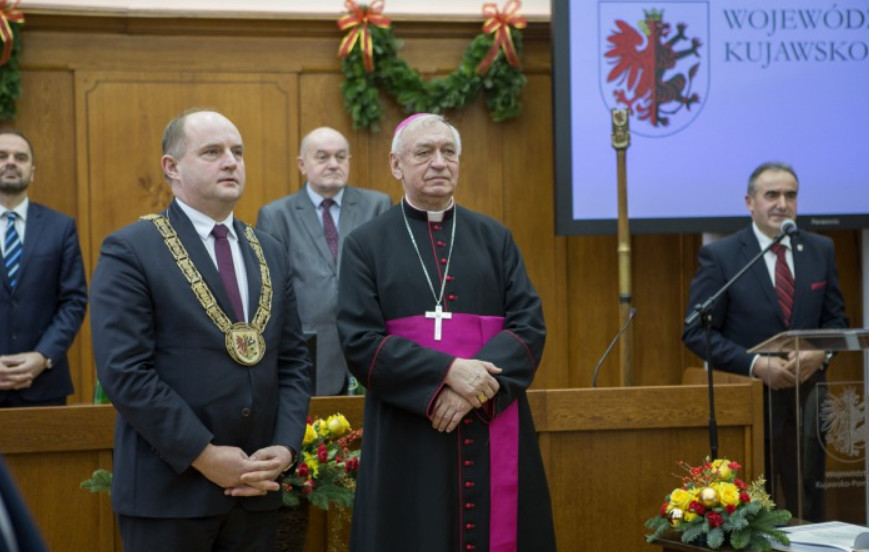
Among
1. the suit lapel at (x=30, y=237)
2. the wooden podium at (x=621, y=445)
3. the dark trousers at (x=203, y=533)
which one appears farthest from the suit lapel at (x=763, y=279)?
the suit lapel at (x=30, y=237)

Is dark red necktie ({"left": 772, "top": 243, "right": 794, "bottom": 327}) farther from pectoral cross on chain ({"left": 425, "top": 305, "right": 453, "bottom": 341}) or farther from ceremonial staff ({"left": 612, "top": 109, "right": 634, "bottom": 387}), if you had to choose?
pectoral cross on chain ({"left": 425, "top": 305, "right": 453, "bottom": 341})

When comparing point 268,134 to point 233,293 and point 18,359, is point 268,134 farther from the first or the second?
point 233,293

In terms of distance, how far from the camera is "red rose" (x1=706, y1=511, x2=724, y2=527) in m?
3.79

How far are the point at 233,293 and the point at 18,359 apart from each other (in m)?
1.90

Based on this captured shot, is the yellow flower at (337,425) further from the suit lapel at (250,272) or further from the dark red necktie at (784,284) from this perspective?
the dark red necktie at (784,284)

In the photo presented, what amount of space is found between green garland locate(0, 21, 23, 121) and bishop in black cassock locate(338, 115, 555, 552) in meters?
3.32

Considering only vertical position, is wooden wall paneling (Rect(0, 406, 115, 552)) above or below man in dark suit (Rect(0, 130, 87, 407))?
below

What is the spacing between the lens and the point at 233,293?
11.3 ft

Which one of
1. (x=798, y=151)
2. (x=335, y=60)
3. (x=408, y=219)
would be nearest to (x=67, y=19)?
(x=335, y=60)

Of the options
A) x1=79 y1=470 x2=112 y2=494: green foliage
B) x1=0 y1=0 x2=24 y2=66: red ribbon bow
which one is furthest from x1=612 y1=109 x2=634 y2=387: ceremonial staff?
x1=0 y1=0 x2=24 y2=66: red ribbon bow

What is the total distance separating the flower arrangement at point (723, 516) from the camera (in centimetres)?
374

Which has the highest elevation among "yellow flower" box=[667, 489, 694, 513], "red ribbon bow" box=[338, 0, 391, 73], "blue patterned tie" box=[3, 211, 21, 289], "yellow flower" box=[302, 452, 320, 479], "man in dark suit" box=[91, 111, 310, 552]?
"red ribbon bow" box=[338, 0, 391, 73]

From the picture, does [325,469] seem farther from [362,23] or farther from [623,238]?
[362,23]

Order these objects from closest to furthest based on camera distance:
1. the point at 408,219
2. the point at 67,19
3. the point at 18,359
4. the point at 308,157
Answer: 1. the point at 408,219
2. the point at 18,359
3. the point at 308,157
4. the point at 67,19
